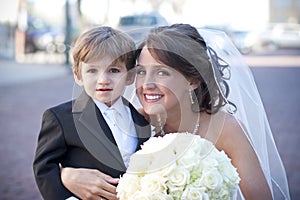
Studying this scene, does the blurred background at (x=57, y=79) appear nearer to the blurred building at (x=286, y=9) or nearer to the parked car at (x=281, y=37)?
the parked car at (x=281, y=37)

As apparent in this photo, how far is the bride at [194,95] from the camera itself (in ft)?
7.95

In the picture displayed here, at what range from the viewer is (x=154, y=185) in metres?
1.82

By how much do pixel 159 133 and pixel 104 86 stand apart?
1.77 feet

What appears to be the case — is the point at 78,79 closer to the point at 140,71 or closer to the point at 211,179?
the point at 140,71

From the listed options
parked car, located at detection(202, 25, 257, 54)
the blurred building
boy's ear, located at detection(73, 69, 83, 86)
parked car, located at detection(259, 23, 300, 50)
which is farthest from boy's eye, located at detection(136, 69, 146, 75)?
the blurred building

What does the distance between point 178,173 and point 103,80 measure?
24.5 inches

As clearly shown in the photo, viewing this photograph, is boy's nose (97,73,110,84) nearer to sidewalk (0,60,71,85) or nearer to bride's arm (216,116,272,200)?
bride's arm (216,116,272,200)

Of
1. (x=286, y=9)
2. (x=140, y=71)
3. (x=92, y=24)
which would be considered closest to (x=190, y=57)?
(x=140, y=71)

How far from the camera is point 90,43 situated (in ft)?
7.44

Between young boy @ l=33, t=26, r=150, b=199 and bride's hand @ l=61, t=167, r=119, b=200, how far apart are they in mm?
53

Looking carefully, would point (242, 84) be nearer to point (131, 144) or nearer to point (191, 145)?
point (131, 144)

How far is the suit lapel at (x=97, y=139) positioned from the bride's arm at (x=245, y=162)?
622 millimetres

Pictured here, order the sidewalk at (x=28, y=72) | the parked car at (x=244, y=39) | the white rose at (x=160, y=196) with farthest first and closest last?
1. the parked car at (x=244, y=39)
2. the sidewalk at (x=28, y=72)
3. the white rose at (x=160, y=196)

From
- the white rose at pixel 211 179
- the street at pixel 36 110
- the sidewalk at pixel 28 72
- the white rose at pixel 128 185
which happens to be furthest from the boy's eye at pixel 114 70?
the sidewalk at pixel 28 72
